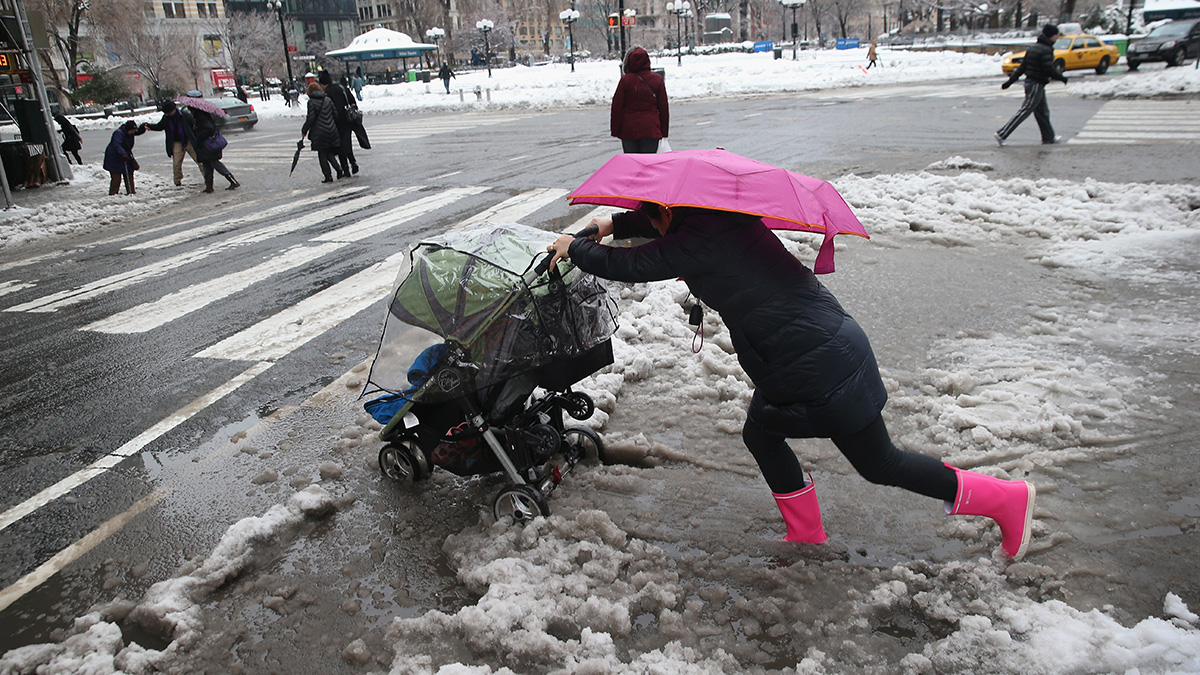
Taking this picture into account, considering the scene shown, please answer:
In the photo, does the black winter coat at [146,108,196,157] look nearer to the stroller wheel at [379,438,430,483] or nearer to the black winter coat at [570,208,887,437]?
the stroller wheel at [379,438,430,483]

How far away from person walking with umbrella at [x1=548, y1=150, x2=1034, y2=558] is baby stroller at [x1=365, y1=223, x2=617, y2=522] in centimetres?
45

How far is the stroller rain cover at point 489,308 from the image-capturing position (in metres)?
3.08

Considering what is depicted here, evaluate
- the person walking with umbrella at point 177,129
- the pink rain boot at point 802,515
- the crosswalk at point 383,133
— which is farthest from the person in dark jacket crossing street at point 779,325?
the crosswalk at point 383,133

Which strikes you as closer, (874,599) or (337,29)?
(874,599)

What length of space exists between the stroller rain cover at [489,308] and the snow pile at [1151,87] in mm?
22670

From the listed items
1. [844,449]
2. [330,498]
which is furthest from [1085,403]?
[330,498]

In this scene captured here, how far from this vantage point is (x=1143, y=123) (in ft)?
48.3

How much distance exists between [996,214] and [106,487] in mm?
8271

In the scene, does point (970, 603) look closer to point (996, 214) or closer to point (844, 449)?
point (844, 449)

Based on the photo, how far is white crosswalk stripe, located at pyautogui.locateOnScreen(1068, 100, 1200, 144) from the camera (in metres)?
12.9

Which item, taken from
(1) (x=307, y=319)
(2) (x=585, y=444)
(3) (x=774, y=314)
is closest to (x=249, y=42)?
(1) (x=307, y=319)

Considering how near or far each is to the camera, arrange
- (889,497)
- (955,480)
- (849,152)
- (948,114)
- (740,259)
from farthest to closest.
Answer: (948,114)
(849,152)
(889,497)
(955,480)
(740,259)

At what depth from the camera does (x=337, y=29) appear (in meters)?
107

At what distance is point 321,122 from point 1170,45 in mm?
28840
